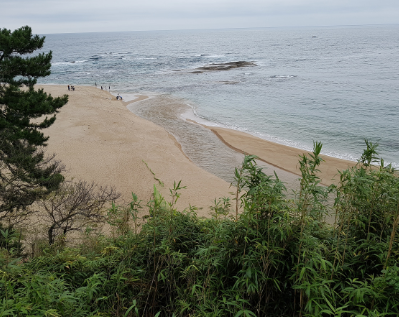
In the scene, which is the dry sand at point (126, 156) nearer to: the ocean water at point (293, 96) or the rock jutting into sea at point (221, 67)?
the ocean water at point (293, 96)

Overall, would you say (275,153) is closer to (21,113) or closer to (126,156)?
(126,156)

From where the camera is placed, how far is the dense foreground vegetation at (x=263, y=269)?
10.4 ft

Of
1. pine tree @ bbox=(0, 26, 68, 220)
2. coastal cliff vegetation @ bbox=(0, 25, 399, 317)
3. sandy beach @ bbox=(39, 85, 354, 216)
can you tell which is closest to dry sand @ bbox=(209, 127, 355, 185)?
sandy beach @ bbox=(39, 85, 354, 216)

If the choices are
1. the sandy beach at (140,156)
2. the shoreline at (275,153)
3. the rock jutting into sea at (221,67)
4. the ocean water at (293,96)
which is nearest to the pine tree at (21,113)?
the sandy beach at (140,156)

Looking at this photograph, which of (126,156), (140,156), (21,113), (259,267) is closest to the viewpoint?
(259,267)

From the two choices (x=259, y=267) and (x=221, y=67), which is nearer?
(x=259, y=267)

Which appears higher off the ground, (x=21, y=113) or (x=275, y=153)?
(x=21, y=113)

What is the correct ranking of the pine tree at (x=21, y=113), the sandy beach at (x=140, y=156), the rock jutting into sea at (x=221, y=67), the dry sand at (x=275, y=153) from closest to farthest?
the pine tree at (x=21, y=113) → the sandy beach at (x=140, y=156) → the dry sand at (x=275, y=153) → the rock jutting into sea at (x=221, y=67)

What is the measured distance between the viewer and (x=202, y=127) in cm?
2680

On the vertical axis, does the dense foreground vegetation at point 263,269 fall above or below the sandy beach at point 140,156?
above

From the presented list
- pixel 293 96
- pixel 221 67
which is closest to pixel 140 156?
pixel 293 96

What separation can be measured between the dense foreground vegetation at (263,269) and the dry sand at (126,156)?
883cm

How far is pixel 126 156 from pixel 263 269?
16.5 meters

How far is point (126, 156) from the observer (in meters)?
18.9
